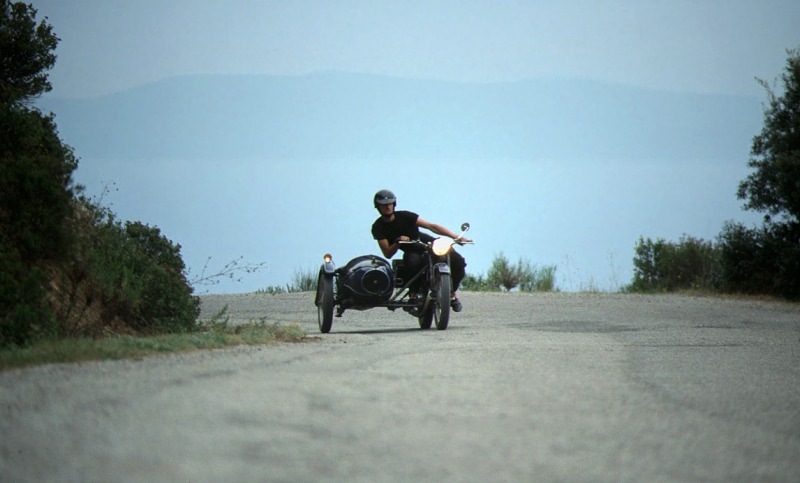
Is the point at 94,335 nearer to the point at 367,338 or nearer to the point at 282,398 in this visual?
the point at 367,338

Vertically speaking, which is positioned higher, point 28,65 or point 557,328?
point 28,65

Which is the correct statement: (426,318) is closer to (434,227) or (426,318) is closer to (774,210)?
(434,227)

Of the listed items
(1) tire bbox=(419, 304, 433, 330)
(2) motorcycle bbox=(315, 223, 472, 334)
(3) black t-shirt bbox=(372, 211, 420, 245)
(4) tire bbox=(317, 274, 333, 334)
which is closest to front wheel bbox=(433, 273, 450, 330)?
(2) motorcycle bbox=(315, 223, 472, 334)

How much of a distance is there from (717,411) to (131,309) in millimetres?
7384

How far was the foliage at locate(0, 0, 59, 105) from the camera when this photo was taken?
53.5ft

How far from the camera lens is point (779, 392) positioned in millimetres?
8078

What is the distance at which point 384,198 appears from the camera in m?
15.7

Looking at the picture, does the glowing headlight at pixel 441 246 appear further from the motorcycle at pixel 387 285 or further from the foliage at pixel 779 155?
the foliage at pixel 779 155

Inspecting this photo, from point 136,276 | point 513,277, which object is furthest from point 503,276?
point 136,276

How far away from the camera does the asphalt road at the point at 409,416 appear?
16.5 ft

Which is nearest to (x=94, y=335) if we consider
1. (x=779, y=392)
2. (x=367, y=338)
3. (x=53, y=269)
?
(x=53, y=269)

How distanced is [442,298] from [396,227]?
4.82 feet

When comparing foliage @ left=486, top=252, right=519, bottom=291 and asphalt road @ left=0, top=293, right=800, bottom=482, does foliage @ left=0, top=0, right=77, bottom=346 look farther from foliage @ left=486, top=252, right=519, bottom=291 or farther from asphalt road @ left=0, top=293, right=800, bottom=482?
foliage @ left=486, top=252, right=519, bottom=291

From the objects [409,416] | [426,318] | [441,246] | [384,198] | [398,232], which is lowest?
[409,416]
